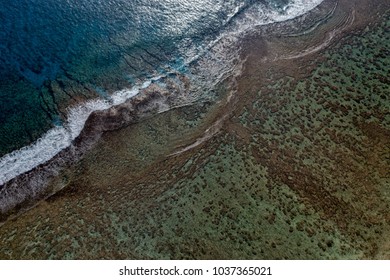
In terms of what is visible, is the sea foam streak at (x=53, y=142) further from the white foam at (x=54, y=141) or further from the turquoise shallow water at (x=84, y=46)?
the turquoise shallow water at (x=84, y=46)

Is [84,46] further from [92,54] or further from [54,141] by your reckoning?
[54,141]

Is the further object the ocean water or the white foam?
the ocean water

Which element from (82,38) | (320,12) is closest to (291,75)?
(320,12)

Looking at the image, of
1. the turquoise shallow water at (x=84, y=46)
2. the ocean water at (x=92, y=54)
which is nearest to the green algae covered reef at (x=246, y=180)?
the ocean water at (x=92, y=54)

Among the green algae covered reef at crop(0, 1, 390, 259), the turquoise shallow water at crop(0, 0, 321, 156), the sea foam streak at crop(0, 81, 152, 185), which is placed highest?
the turquoise shallow water at crop(0, 0, 321, 156)

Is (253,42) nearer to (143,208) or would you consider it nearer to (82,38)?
(82,38)

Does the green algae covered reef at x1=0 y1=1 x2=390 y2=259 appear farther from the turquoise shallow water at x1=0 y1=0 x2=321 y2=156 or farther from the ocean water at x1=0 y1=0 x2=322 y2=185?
the turquoise shallow water at x1=0 y1=0 x2=321 y2=156

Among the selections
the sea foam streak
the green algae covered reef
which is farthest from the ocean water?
the green algae covered reef
